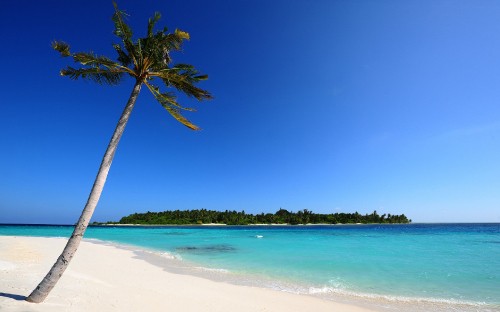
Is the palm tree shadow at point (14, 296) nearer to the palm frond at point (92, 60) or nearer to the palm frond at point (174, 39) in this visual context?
the palm frond at point (92, 60)

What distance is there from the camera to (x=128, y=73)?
8.66 meters

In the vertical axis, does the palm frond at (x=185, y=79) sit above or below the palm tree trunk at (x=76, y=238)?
above

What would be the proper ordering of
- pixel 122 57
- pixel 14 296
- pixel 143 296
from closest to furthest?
pixel 14 296
pixel 122 57
pixel 143 296

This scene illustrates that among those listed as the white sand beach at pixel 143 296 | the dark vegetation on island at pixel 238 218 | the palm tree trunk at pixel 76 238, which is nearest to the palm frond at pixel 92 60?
the palm tree trunk at pixel 76 238

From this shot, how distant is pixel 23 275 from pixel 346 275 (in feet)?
51.4

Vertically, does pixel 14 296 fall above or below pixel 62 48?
below

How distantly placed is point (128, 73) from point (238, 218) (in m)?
160

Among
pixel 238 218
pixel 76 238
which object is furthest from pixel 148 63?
pixel 238 218

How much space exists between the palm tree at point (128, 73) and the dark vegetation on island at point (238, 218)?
15700 centimetres

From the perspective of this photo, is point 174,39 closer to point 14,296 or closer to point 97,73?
point 97,73

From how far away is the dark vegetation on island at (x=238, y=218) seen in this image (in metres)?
162

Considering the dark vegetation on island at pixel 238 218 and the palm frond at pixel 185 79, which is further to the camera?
the dark vegetation on island at pixel 238 218

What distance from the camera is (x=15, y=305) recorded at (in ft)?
22.9

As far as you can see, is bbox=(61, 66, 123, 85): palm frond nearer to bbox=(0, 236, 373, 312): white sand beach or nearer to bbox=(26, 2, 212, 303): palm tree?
bbox=(26, 2, 212, 303): palm tree
